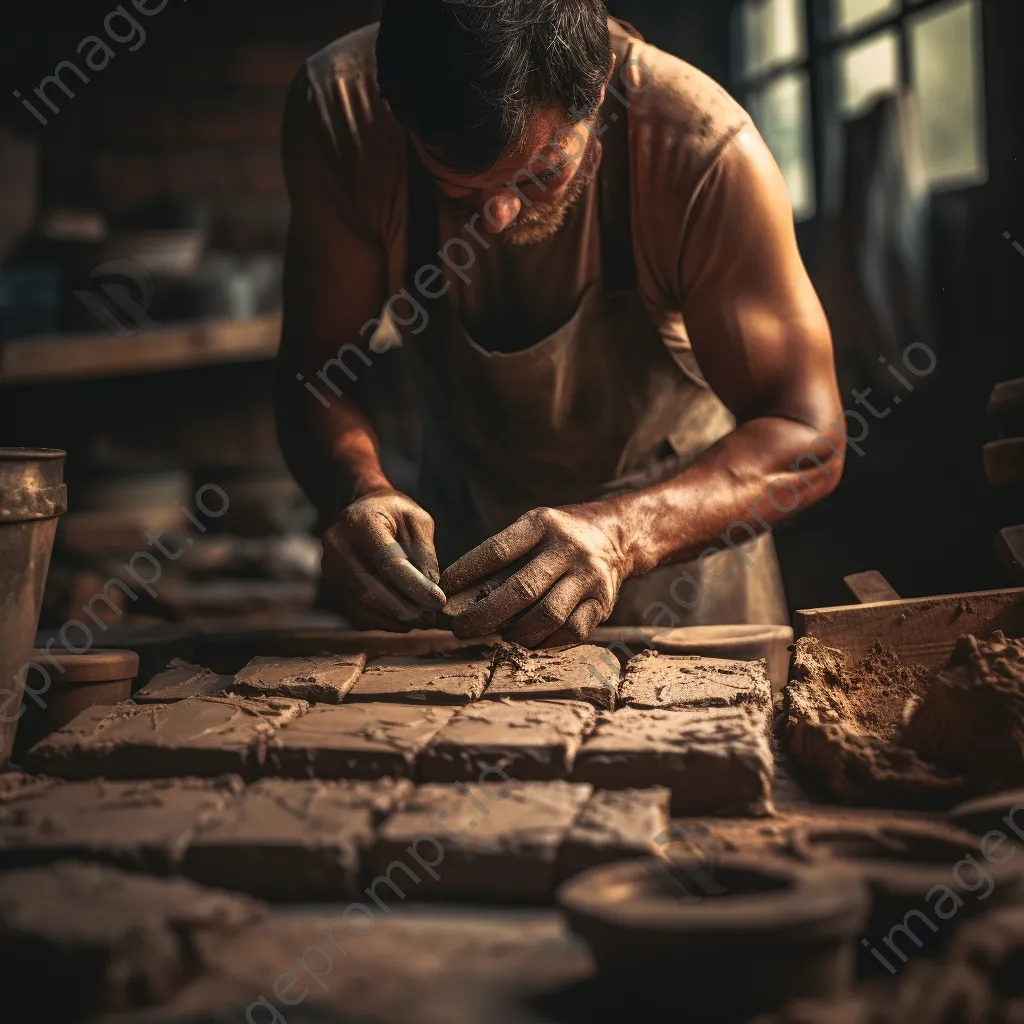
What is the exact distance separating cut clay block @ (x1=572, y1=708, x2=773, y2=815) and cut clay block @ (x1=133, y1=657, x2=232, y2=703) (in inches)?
32.9

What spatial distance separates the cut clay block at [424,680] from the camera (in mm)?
2070

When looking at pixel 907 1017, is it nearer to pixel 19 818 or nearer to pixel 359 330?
pixel 19 818

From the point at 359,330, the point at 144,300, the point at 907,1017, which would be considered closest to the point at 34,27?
the point at 144,300

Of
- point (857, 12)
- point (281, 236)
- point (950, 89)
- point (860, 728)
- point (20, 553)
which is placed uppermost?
point (857, 12)

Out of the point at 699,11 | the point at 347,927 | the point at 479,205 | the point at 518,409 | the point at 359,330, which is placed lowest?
the point at 347,927

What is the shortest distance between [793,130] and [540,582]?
3.93m

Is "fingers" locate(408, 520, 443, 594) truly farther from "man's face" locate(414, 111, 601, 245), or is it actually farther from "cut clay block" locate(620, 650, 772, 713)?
"man's face" locate(414, 111, 601, 245)

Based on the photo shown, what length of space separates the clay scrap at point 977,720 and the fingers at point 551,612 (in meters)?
0.69

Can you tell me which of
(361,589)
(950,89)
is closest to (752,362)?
(361,589)

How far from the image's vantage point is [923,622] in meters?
2.19

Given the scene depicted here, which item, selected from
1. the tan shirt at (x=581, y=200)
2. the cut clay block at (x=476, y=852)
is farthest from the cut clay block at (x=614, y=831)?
the tan shirt at (x=581, y=200)

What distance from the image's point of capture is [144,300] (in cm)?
520

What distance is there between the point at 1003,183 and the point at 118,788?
359 centimetres
